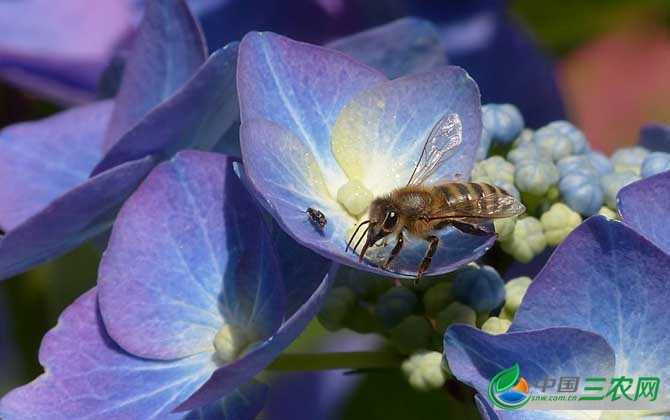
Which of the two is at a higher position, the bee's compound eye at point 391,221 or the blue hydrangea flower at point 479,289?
the bee's compound eye at point 391,221

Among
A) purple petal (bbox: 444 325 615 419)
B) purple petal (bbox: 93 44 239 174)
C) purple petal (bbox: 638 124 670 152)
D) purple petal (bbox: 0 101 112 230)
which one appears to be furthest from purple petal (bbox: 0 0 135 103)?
purple petal (bbox: 444 325 615 419)

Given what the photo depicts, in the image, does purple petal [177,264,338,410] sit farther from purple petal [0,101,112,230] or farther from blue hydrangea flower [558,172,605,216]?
purple petal [0,101,112,230]

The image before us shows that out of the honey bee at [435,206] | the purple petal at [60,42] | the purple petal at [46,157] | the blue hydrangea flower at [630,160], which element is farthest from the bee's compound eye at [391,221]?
the purple petal at [60,42]

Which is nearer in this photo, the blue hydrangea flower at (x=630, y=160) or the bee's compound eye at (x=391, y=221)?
the bee's compound eye at (x=391, y=221)

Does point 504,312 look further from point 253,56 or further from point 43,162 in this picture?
point 43,162

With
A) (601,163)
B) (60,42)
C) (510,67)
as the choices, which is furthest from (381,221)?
(60,42)

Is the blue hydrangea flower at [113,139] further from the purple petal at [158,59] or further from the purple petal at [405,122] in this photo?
the purple petal at [405,122]

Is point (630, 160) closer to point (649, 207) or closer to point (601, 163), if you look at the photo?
point (601, 163)
